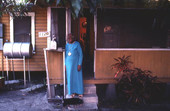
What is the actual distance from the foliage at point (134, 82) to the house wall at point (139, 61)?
0.23 meters

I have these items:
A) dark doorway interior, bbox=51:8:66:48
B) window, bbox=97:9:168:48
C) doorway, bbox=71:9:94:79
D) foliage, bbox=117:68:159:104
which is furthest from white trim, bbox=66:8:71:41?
doorway, bbox=71:9:94:79

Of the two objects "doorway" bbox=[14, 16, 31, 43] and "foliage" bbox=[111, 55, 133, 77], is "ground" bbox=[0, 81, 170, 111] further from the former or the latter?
"doorway" bbox=[14, 16, 31, 43]

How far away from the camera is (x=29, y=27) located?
9.25m

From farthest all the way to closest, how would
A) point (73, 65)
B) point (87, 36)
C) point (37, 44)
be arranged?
point (87, 36) < point (37, 44) < point (73, 65)

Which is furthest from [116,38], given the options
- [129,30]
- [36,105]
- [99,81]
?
[36,105]

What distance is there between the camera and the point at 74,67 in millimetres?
5910

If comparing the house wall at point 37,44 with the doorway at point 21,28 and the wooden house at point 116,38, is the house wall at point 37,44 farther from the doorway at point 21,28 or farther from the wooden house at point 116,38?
the wooden house at point 116,38

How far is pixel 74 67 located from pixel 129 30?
2.85 m

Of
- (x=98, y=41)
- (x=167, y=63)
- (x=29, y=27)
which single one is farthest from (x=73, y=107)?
(x=29, y=27)

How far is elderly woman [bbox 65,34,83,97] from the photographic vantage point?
5.84m

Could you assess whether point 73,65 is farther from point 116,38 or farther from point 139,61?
point 139,61

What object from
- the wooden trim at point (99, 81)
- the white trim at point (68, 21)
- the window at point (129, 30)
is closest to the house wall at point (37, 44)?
the wooden trim at point (99, 81)

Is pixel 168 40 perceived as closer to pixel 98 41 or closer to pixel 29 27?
pixel 98 41

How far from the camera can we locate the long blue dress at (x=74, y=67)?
5852 millimetres
